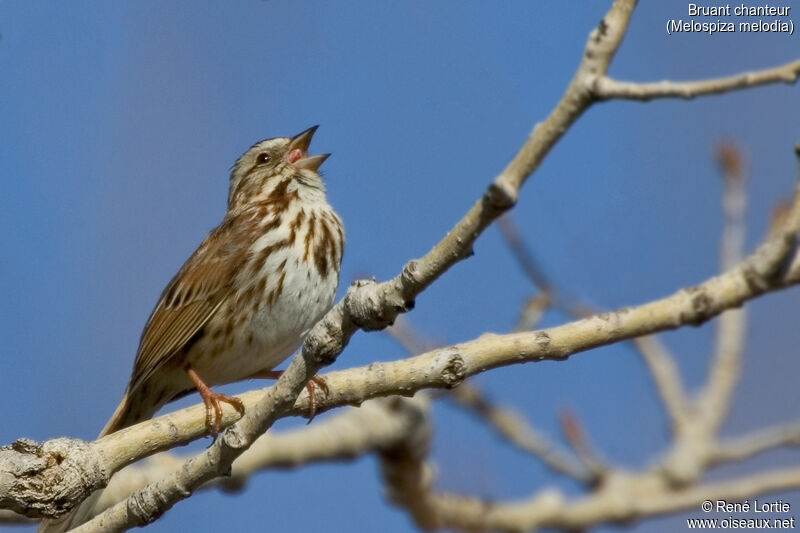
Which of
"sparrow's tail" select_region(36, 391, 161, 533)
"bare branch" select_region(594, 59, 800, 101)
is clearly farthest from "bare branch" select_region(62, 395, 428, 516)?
"bare branch" select_region(594, 59, 800, 101)

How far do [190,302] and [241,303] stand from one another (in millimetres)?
326

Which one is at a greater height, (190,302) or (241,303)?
(190,302)

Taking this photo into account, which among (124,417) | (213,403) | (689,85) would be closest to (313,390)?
(213,403)

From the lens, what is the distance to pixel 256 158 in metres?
6.02

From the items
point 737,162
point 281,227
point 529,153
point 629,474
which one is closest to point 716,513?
point 629,474

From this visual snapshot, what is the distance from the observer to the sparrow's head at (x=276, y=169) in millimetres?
5688

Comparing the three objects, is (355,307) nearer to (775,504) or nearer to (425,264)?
(425,264)

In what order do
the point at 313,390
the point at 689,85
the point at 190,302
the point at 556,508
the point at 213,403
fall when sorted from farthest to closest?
the point at 556,508, the point at 190,302, the point at 213,403, the point at 313,390, the point at 689,85

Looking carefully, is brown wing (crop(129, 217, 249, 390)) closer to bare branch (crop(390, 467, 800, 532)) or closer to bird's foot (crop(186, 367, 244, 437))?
bird's foot (crop(186, 367, 244, 437))

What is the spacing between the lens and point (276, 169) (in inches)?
231

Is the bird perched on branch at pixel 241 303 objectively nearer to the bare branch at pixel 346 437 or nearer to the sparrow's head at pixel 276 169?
the sparrow's head at pixel 276 169

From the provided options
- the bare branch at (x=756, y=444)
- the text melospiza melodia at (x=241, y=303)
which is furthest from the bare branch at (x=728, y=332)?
the text melospiza melodia at (x=241, y=303)

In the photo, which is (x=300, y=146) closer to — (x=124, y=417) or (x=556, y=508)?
(x=124, y=417)

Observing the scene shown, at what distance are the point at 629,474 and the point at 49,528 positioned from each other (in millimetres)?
3211
